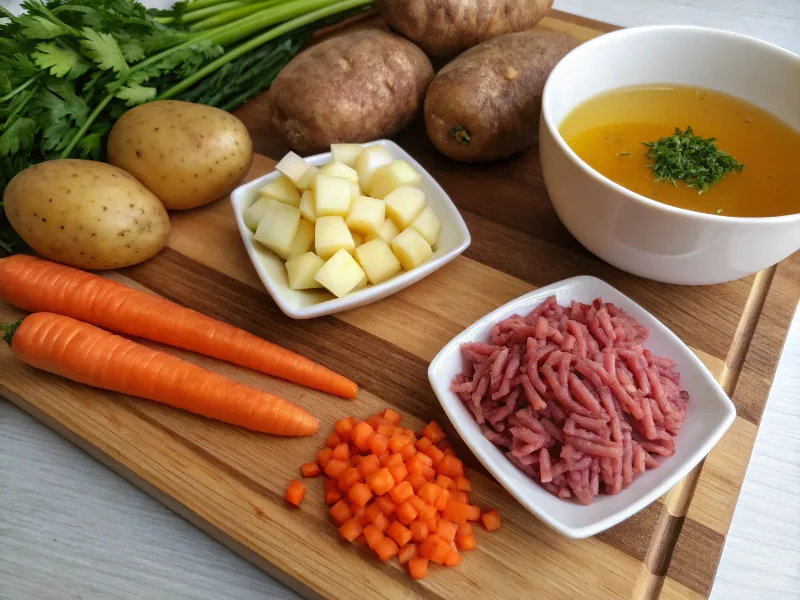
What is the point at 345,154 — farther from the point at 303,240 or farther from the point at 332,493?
the point at 332,493

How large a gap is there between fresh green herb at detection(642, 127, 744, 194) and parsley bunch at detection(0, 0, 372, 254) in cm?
150

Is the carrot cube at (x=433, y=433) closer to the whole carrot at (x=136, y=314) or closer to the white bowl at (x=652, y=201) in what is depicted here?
the whole carrot at (x=136, y=314)

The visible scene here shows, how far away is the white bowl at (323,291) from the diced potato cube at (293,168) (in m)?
0.09

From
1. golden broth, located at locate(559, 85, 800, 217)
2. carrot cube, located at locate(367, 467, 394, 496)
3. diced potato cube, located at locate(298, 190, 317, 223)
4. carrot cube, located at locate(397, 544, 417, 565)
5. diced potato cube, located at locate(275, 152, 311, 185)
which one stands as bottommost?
carrot cube, located at locate(397, 544, 417, 565)

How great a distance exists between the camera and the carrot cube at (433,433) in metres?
1.56

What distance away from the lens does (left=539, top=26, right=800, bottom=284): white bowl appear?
153cm

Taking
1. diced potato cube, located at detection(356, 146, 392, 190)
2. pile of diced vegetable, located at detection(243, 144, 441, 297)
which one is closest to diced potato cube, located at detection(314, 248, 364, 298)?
pile of diced vegetable, located at detection(243, 144, 441, 297)

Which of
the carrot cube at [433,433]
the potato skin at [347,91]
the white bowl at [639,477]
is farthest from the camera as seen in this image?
the potato skin at [347,91]

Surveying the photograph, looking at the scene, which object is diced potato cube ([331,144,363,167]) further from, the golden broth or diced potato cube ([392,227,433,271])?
the golden broth

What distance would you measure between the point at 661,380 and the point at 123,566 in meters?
1.36

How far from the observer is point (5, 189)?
1.91m

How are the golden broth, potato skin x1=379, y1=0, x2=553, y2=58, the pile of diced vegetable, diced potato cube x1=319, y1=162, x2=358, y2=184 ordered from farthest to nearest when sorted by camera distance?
potato skin x1=379, y1=0, x2=553, y2=58
diced potato cube x1=319, y1=162, x2=358, y2=184
the pile of diced vegetable
the golden broth

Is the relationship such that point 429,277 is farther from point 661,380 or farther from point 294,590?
point 294,590

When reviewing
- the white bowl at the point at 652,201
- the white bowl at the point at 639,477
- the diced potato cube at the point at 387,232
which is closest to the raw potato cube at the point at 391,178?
the diced potato cube at the point at 387,232
